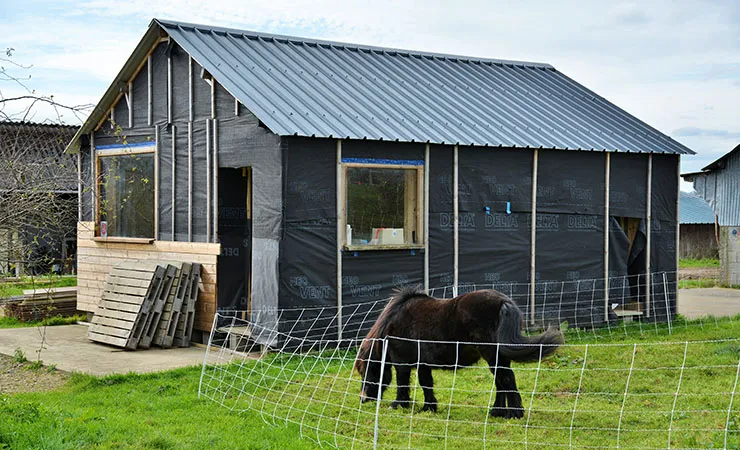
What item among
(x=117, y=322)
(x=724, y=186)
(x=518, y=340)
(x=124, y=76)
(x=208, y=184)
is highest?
(x=124, y=76)

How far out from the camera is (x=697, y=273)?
28641 millimetres

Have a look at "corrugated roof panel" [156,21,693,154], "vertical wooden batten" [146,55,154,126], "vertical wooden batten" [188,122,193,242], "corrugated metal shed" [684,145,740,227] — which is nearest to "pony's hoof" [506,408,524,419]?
"corrugated roof panel" [156,21,693,154]

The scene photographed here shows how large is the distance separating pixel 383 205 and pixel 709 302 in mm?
10249

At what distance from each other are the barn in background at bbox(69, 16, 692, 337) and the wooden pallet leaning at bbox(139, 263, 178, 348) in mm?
537

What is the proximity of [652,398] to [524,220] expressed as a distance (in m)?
5.90

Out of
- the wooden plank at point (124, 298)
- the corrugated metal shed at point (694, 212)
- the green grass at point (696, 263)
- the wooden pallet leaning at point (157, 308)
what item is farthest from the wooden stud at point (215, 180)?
the corrugated metal shed at point (694, 212)

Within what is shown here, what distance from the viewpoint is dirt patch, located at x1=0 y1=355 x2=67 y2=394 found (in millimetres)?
10828

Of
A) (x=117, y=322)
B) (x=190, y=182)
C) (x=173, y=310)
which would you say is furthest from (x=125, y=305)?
(x=190, y=182)

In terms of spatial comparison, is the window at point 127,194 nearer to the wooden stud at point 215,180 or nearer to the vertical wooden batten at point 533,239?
the wooden stud at point 215,180

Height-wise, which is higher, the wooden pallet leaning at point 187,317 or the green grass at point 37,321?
the wooden pallet leaning at point 187,317

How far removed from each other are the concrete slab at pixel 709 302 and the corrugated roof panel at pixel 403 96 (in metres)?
3.40

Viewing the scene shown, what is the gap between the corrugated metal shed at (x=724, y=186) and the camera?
28.6 m

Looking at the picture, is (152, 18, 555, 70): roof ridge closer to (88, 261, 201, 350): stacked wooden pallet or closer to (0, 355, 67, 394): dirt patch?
(88, 261, 201, 350): stacked wooden pallet

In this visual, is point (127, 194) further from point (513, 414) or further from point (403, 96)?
point (513, 414)
